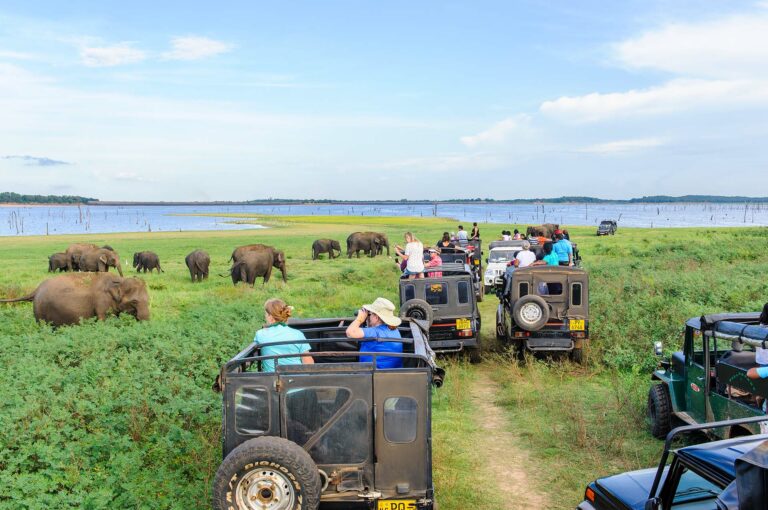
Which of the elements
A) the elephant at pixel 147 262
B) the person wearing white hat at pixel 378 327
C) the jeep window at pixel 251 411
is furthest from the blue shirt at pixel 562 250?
the elephant at pixel 147 262

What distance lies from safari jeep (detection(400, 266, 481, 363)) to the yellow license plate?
7.28 m

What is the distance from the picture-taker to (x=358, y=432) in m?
5.86

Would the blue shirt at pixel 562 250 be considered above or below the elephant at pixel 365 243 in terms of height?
above

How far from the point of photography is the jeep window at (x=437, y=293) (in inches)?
564

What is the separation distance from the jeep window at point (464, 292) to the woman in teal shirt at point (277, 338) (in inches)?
289

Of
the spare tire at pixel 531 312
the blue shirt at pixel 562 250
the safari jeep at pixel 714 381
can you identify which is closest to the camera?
the safari jeep at pixel 714 381

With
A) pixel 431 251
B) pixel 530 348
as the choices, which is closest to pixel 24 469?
pixel 530 348

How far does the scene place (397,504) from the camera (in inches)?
228

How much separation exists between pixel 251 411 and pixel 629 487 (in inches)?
129

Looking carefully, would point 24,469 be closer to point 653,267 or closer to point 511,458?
point 511,458

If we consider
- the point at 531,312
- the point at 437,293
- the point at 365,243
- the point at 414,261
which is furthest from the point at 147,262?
the point at 531,312

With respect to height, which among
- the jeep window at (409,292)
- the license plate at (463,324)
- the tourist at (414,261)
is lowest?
the license plate at (463,324)

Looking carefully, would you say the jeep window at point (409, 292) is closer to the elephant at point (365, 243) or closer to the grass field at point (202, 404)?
the grass field at point (202, 404)

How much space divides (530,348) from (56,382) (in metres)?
8.48
